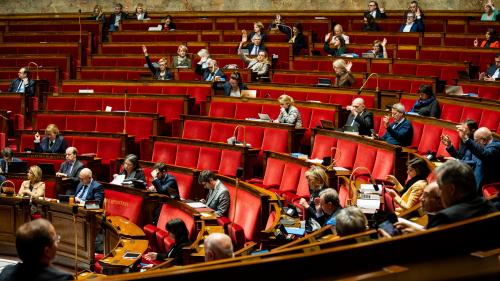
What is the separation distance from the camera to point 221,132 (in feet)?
17.2

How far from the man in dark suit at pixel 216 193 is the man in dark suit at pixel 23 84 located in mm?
2842

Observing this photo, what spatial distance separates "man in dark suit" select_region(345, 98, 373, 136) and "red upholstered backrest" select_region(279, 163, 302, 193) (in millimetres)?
553

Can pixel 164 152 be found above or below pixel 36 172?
above

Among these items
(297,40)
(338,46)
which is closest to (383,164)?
(338,46)

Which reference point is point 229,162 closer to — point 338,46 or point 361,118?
point 361,118

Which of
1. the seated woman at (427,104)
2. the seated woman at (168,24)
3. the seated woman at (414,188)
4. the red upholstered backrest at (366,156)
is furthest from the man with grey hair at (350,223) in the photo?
the seated woman at (168,24)

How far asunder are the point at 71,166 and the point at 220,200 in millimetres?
1337

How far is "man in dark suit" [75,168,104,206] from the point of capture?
4414mm

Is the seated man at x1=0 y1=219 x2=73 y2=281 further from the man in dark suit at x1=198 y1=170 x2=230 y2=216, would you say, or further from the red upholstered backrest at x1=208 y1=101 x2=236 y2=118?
the red upholstered backrest at x1=208 y1=101 x2=236 y2=118

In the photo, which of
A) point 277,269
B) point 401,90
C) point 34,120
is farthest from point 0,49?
point 277,269

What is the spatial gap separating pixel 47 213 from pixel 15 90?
230 centimetres

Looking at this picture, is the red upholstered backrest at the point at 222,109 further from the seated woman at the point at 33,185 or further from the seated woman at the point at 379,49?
the seated woman at the point at 33,185

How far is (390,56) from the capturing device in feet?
21.2

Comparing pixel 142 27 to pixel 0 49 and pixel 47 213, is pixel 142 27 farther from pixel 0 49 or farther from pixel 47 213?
pixel 47 213
